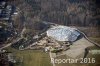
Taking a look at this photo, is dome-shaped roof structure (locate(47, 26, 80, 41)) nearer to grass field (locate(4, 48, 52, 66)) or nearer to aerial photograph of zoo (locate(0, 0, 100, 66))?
aerial photograph of zoo (locate(0, 0, 100, 66))

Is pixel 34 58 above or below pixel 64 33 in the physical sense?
below

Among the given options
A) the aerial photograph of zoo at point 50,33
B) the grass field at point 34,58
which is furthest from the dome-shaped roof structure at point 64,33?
the grass field at point 34,58

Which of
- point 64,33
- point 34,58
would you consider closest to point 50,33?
point 64,33

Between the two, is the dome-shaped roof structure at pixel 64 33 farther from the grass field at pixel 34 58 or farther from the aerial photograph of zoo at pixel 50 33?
the grass field at pixel 34 58

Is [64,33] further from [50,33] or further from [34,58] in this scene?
[34,58]

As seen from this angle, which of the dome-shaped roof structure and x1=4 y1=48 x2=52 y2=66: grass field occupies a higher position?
the dome-shaped roof structure

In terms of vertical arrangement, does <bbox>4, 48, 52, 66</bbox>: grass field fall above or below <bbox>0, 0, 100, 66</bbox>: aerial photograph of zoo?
below

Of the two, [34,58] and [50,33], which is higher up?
[50,33]

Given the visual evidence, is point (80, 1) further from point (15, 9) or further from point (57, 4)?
point (15, 9)

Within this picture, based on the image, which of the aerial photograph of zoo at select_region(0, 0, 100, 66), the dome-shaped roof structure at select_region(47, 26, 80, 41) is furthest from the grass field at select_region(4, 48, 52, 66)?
the dome-shaped roof structure at select_region(47, 26, 80, 41)
